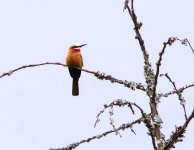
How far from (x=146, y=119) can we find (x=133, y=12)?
775mm

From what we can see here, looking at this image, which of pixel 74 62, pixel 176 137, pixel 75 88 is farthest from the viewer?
pixel 75 88

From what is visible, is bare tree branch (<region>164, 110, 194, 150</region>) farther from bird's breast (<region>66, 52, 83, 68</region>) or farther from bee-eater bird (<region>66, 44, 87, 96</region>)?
bird's breast (<region>66, 52, 83, 68</region>)

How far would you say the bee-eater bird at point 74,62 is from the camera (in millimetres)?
7169

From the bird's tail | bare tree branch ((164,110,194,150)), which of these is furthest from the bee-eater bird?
bare tree branch ((164,110,194,150))

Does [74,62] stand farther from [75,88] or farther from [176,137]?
[176,137]

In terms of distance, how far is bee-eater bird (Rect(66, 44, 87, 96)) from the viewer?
23.5 feet

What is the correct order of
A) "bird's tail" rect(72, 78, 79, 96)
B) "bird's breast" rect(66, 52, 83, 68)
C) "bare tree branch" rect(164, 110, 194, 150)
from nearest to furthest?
1. "bare tree branch" rect(164, 110, 194, 150)
2. "bird's breast" rect(66, 52, 83, 68)
3. "bird's tail" rect(72, 78, 79, 96)

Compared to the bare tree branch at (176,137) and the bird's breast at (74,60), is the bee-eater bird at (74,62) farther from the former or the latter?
the bare tree branch at (176,137)

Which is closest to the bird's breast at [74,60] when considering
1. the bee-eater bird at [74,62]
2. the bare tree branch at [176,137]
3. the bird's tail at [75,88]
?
the bee-eater bird at [74,62]

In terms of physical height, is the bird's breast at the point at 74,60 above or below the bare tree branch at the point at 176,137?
above

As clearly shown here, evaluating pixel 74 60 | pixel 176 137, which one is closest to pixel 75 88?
pixel 74 60

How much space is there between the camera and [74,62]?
7160mm

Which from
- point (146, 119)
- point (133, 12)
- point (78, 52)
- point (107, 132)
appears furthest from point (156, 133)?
point (78, 52)

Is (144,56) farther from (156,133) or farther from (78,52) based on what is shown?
(78,52)
